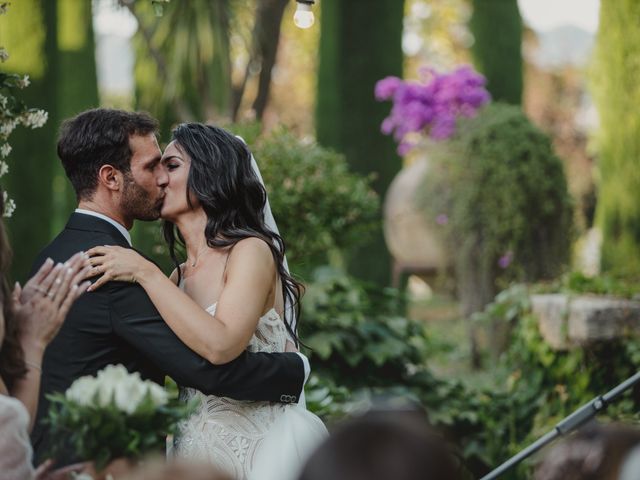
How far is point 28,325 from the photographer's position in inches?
96.3

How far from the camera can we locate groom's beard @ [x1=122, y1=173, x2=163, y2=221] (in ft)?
10.9

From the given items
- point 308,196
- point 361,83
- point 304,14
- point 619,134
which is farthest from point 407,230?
point 304,14

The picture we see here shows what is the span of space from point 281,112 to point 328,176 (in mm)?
20192

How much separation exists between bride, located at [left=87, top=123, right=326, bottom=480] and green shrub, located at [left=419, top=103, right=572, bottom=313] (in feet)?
17.4

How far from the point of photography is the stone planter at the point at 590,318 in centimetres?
599

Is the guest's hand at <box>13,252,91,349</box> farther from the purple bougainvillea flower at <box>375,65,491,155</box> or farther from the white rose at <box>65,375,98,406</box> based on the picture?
the purple bougainvillea flower at <box>375,65,491,155</box>

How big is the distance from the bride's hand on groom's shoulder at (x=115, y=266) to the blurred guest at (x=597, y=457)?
1572 millimetres

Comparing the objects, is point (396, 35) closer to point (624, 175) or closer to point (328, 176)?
point (624, 175)

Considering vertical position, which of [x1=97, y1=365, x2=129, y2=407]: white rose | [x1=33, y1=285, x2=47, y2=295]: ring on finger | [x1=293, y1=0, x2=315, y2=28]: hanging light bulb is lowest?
[x1=97, y1=365, x2=129, y2=407]: white rose

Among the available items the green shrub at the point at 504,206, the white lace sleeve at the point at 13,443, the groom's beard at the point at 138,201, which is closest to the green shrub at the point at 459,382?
the green shrub at the point at 504,206

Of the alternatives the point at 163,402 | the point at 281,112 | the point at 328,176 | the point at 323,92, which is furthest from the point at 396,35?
the point at 281,112

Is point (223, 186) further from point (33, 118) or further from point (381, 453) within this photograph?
point (381, 453)

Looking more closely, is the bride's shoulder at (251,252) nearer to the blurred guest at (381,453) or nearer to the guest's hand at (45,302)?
the guest's hand at (45,302)

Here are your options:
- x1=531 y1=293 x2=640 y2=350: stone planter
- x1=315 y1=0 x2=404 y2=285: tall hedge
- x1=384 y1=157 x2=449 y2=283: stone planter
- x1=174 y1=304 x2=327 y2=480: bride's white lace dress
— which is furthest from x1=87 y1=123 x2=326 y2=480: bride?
x1=315 y1=0 x2=404 y2=285: tall hedge
